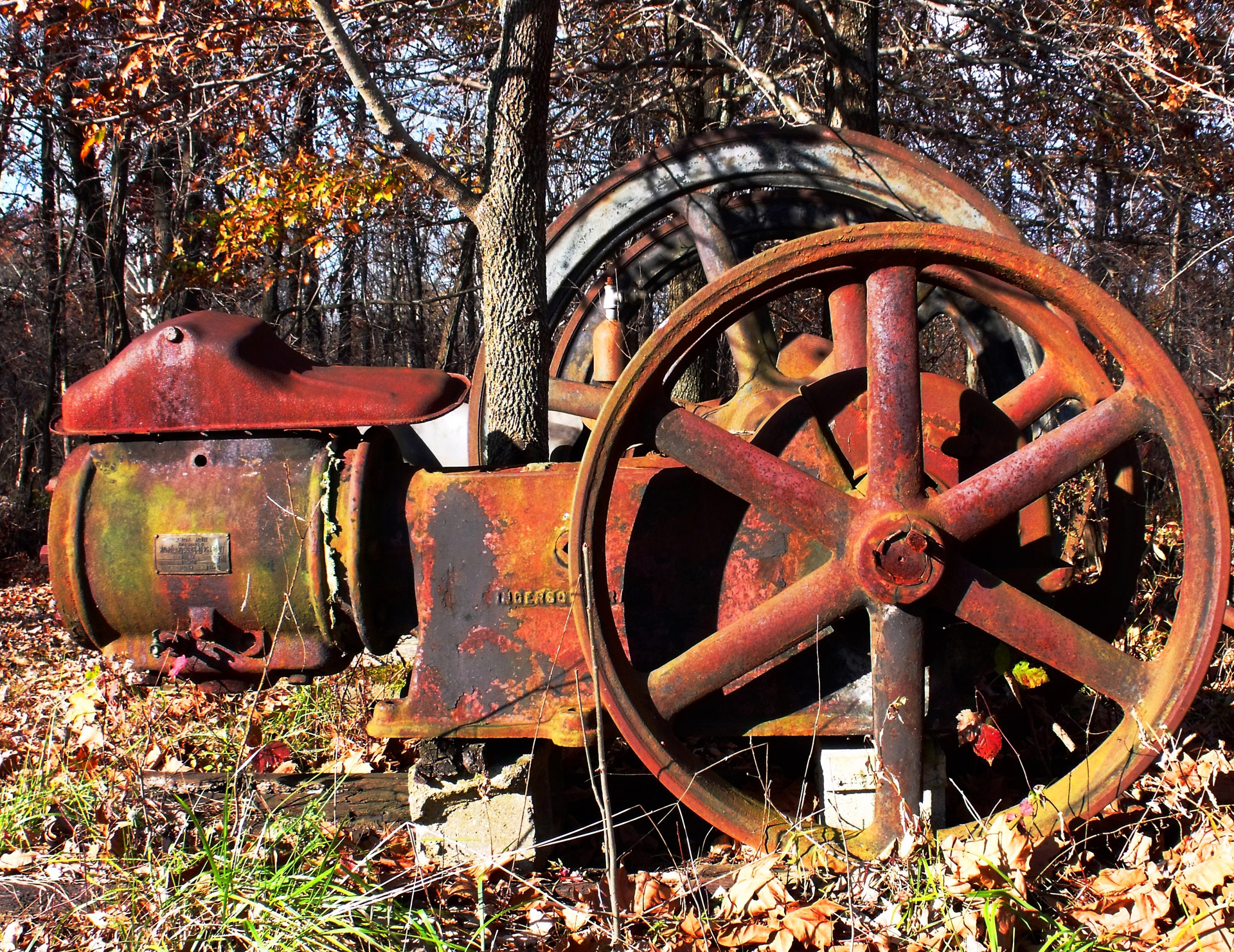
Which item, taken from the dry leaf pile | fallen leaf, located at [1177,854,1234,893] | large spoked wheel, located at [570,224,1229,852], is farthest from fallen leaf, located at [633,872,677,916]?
fallen leaf, located at [1177,854,1234,893]

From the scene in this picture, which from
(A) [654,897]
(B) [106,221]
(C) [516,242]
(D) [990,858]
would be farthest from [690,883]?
(B) [106,221]

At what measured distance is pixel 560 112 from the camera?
6.31 metres

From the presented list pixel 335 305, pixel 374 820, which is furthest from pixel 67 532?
pixel 335 305

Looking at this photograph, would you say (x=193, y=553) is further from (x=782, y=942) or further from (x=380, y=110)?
(x=782, y=942)

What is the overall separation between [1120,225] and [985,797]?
7.54 m

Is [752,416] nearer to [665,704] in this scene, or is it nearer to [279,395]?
[665,704]

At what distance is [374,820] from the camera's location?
2736 millimetres

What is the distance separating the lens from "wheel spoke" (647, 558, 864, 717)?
2148 millimetres

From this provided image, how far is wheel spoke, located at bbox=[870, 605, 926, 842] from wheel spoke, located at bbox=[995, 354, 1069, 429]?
930 mm

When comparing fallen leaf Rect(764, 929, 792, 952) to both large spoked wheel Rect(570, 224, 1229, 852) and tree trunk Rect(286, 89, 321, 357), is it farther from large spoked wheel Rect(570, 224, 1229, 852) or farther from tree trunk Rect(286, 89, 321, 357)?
tree trunk Rect(286, 89, 321, 357)

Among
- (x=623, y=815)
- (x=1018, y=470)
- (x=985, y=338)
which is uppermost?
(x=985, y=338)

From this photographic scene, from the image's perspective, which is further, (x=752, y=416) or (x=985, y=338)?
(x=985, y=338)

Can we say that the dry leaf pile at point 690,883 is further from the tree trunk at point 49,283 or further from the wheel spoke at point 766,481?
the tree trunk at point 49,283

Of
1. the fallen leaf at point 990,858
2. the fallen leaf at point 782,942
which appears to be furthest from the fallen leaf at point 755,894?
the fallen leaf at point 990,858
